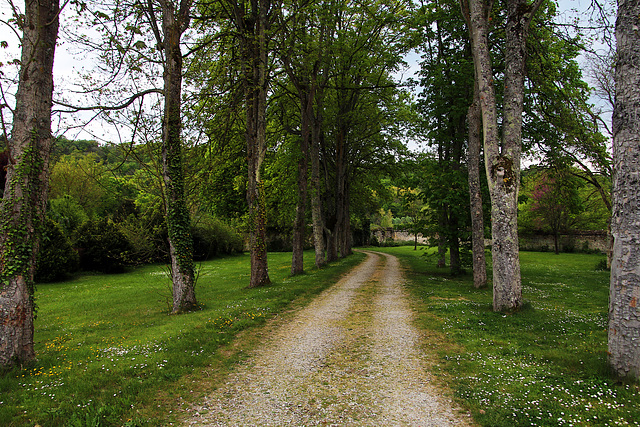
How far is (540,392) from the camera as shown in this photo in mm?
4680

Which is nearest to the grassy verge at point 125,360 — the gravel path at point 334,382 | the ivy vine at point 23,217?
the gravel path at point 334,382

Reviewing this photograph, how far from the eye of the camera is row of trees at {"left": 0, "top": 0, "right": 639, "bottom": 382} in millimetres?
6227

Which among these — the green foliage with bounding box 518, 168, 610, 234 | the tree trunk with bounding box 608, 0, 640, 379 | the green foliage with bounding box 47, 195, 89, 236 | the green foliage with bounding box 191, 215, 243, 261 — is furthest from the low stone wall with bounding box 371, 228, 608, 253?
the tree trunk with bounding box 608, 0, 640, 379

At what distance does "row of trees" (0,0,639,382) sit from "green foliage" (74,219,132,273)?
12.0 metres

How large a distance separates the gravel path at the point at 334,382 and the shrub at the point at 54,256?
733 inches

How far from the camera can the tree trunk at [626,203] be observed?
4699mm

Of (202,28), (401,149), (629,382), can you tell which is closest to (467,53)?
(401,149)

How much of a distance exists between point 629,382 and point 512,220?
4.66 metres

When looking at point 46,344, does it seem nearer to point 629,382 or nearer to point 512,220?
point 629,382

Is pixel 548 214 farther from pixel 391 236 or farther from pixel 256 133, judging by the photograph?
pixel 256 133

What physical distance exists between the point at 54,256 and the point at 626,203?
25292mm

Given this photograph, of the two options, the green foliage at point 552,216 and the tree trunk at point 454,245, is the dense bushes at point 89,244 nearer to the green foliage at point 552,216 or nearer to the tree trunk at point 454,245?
the tree trunk at point 454,245

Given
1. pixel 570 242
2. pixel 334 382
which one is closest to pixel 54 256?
pixel 334 382

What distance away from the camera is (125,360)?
5.96 m
